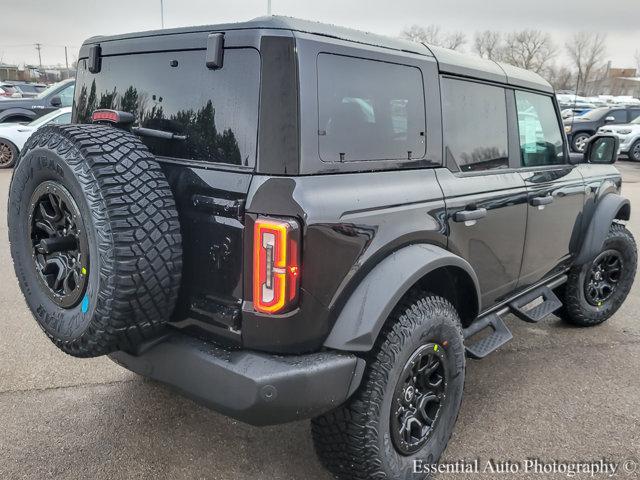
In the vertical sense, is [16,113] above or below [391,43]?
below

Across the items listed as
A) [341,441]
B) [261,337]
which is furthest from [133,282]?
[341,441]

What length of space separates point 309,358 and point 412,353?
1.68ft

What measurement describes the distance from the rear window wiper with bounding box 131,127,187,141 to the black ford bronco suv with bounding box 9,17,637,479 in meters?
0.01

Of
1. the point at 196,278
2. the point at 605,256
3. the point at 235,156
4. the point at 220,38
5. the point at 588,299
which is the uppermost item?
the point at 220,38

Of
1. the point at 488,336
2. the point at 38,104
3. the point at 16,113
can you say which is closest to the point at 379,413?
the point at 488,336

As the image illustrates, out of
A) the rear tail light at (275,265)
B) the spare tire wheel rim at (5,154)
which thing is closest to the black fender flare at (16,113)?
the spare tire wheel rim at (5,154)

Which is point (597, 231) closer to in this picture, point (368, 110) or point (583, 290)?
point (583, 290)

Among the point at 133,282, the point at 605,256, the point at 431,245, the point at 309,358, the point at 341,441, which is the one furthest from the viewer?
the point at 605,256

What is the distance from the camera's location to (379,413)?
7.14 feet

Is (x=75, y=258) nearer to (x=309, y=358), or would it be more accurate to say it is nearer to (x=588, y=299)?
(x=309, y=358)

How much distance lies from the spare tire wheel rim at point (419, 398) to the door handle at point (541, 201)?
4.05 ft

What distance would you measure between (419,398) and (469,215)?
0.90m

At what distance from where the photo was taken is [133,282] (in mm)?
1877

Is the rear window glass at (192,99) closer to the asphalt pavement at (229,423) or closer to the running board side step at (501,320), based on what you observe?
the asphalt pavement at (229,423)
